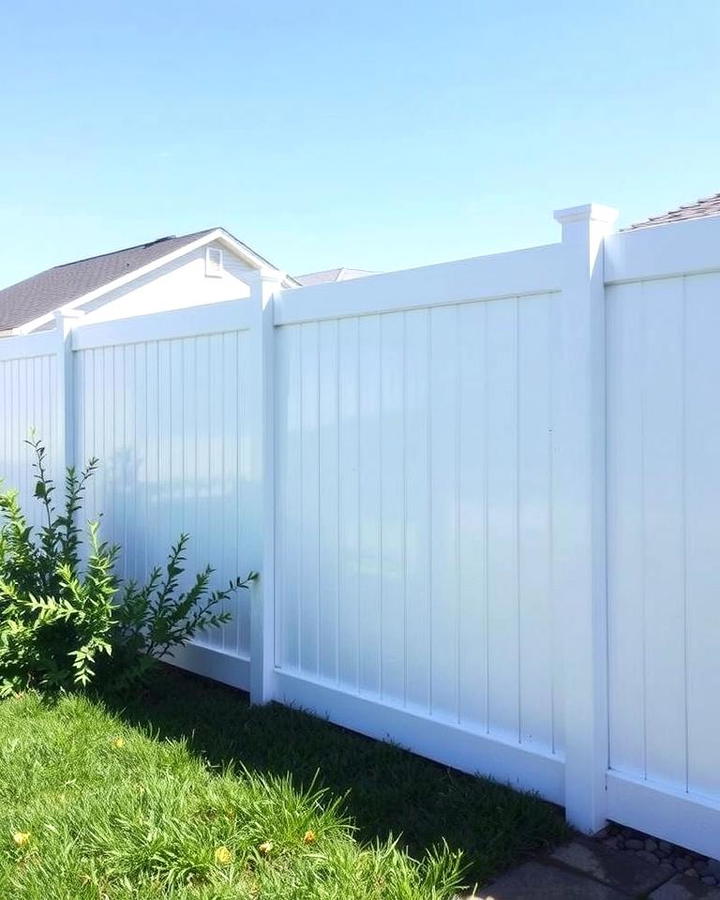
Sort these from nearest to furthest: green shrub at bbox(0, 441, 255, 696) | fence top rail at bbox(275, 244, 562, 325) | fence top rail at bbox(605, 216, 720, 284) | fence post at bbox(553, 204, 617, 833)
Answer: fence top rail at bbox(605, 216, 720, 284) → fence post at bbox(553, 204, 617, 833) → fence top rail at bbox(275, 244, 562, 325) → green shrub at bbox(0, 441, 255, 696)

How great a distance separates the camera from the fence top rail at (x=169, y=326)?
471 centimetres

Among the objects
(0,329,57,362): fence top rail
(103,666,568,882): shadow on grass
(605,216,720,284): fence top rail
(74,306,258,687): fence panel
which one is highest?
(0,329,57,362): fence top rail

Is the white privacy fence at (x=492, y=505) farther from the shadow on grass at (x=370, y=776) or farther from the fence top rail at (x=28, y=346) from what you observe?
the fence top rail at (x=28, y=346)

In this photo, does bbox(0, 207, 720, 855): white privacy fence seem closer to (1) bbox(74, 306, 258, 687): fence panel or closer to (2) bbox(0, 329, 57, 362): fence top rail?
(1) bbox(74, 306, 258, 687): fence panel

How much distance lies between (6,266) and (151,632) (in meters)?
20.8

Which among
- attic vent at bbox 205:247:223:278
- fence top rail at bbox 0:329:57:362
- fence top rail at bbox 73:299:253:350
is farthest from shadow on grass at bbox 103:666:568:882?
attic vent at bbox 205:247:223:278

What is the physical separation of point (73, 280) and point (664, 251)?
1450 cm

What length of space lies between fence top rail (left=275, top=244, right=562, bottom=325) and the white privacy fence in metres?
0.01

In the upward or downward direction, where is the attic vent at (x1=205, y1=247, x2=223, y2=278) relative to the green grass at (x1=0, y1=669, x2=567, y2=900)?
upward

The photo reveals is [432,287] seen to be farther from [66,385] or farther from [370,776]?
[66,385]

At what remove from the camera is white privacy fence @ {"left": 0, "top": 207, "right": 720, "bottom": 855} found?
2.93 metres

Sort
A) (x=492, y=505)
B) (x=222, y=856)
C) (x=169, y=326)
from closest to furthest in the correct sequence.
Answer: (x=222, y=856)
(x=492, y=505)
(x=169, y=326)

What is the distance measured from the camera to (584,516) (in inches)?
A: 122

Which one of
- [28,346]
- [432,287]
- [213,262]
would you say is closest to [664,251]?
[432,287]
